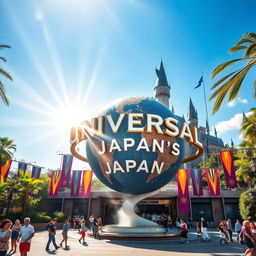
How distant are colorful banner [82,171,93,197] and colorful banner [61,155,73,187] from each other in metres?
2.47

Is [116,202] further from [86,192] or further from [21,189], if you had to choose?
[21,189]

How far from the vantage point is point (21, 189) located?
20.8 m

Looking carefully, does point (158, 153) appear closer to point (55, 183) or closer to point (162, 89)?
point (55, 183)

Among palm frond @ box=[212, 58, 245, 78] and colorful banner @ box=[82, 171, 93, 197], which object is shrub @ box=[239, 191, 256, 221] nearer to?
palm frond @ box=[212, 58, 245, 78]

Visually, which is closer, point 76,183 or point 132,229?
point 132,229

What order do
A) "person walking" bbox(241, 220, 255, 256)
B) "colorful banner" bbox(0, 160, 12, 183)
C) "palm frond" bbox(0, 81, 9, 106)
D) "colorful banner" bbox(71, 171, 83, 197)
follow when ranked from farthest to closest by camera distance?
"colorful banner" bbox(71, 171, 83, 197), "colorful banner" bbox(0, 160, 12, 183), "palm frond" bbox(0, 81, 9, 106), "person walking" bbox(241, 220, 255, 256)

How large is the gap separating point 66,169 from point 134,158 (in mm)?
18092

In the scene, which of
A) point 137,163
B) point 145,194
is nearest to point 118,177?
point 137,163

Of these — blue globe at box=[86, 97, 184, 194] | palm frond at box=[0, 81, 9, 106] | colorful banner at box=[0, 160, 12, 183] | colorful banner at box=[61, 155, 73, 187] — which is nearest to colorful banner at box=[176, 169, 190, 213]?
blue globe at box=[86, 97, 184, 194]

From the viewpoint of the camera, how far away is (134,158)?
14.1m

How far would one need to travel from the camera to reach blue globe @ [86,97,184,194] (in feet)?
46.4

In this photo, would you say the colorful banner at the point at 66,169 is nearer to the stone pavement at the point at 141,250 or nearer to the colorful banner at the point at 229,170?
the stone pavement at the point at 141,250

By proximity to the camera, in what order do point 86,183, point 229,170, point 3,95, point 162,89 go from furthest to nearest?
point 162,89
point 86,183
point 229,170
point 3,95

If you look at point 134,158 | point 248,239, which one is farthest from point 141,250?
point 134,158
